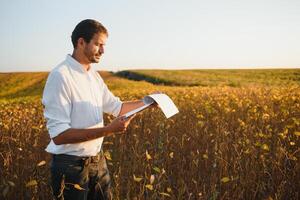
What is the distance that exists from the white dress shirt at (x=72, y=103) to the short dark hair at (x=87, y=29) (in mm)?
162

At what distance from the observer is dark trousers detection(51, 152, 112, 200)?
7.56ft

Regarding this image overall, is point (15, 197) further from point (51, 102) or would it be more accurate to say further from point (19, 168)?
point (51, 102)

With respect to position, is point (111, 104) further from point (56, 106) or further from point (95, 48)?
point (56, 106)

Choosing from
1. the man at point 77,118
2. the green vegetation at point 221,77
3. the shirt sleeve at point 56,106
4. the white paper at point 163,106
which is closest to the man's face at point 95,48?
the man at point 77,118

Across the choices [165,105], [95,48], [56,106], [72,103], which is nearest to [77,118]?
[72,103]

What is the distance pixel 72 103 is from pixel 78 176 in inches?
18.9

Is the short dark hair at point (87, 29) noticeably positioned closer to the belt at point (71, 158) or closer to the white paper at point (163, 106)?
the white paper at point (163, 106)

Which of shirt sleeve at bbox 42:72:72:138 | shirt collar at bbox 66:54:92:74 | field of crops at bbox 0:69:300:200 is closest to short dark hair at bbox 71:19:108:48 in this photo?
shirt collar at bbox 66:54:92:74

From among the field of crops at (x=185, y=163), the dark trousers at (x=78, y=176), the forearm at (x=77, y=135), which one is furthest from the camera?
the field of crops at (x=185, y=163)

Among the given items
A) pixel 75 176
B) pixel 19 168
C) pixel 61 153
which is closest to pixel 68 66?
pixel 61 153

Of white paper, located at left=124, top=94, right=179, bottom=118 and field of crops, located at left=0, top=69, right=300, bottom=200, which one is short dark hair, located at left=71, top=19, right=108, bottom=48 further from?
field of crops, located at left=0, top=69, right=300, bottom=200

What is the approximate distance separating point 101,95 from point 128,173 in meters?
1.32

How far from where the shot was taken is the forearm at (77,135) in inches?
83.3

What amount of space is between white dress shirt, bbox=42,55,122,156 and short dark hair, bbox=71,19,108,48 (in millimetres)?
162
